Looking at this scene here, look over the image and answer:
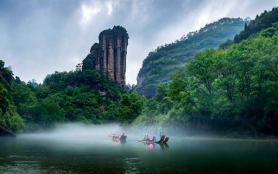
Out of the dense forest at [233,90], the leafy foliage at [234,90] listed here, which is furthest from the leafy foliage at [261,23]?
the leafy foliage at [234,90]

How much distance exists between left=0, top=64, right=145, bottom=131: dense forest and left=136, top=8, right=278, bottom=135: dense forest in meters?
38.2

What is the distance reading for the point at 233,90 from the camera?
78500 millimetres

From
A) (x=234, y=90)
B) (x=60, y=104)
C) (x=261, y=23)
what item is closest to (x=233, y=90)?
(x=234, y=90)

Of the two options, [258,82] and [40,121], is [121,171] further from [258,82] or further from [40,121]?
[40,121]

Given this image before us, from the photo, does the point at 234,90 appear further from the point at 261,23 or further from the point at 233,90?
the point at 261,23

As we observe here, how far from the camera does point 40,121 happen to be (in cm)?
14212

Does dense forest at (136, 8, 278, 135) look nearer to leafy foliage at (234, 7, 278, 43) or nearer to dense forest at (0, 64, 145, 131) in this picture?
dense forest at (0, 64, 145, 131)

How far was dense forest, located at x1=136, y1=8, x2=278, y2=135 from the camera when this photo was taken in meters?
68.8

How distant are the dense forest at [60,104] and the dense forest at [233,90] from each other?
3823 cm

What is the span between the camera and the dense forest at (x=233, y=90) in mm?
68750

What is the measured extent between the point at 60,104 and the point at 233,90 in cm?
10447

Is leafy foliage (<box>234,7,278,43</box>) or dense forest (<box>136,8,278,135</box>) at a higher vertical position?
leafy foliage (<box>234,7,278,43</box>)

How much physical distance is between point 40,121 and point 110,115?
128ft

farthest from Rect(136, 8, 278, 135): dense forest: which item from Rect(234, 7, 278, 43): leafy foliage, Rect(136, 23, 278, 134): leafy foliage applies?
Rect(234, 7, 278, 43): leafy foliage
